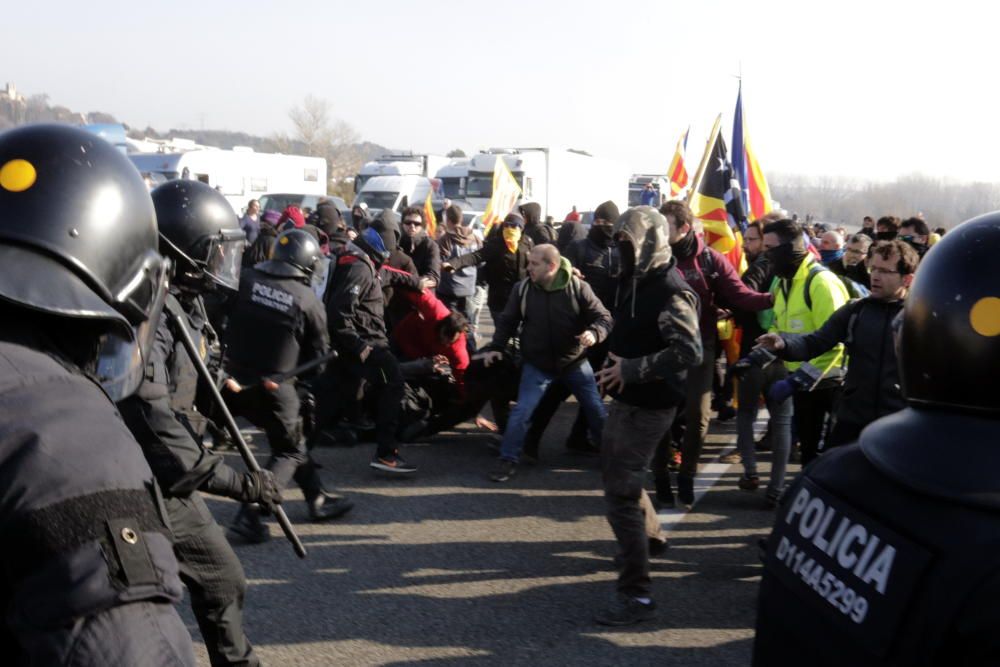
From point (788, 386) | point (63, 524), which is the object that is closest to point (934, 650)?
point (63, 524)

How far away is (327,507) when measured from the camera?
6168mm

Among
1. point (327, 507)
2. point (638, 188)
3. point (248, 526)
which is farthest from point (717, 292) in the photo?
point (638, 188)

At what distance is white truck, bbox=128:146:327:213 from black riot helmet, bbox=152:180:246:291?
22.7 meters

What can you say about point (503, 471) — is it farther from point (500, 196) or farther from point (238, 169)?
point (238, 169)

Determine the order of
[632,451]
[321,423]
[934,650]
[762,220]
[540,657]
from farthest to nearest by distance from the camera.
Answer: [762,220], [321,423], [632,451], [540,657], [934,650]

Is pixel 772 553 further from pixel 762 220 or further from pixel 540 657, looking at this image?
pixel 762 220

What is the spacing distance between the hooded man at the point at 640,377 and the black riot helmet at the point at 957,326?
3082mm

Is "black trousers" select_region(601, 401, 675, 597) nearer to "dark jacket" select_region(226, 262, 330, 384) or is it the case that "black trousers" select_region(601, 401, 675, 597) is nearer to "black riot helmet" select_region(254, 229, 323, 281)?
"dark jacket" select_region(226, 262, 330, 384)

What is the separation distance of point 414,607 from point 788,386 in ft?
8.21

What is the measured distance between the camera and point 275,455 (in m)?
5.79

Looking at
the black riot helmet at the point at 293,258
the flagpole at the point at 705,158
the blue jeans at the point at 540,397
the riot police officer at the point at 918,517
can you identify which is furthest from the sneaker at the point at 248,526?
the flagpole at the point at 705,158

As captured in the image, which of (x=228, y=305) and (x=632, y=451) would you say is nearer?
(x=632, y=451)

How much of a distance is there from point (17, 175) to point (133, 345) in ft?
1.08

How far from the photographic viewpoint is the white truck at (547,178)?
26812mm
